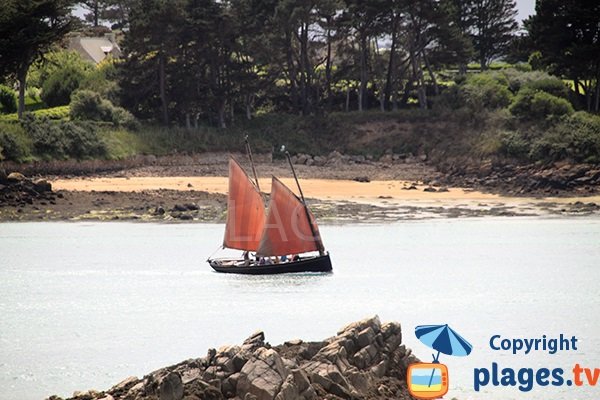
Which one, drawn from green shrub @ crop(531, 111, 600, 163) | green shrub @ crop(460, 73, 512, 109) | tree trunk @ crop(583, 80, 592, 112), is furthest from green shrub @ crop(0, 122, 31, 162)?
tree trunk @ crop(583, 80, 592, 112)

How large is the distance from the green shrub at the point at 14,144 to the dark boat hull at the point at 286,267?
95.0 feet

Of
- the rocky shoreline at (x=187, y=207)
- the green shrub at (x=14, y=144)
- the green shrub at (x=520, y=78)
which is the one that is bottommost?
the rocky shoreline at (x=187, y=207)

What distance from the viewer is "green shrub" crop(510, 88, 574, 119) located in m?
75.6

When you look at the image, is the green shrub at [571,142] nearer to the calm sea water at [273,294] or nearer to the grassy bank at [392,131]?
the grassy bank at [392,131]

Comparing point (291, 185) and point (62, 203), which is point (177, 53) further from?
point (62, 203)

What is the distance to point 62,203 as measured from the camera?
62.8 m

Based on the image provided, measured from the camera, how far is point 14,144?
72125 mm

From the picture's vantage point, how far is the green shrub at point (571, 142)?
232 feet

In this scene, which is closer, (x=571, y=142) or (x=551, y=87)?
(x=571, y=142)

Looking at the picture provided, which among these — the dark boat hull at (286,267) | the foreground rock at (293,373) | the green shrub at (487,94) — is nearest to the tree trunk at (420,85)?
the green shrub at (487,94)

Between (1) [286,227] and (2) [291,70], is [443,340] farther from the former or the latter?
(2) [291,70]

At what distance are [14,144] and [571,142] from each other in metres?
34.2

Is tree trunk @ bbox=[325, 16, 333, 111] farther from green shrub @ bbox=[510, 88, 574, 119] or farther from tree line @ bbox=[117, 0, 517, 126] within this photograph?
green shrub @ bbox=[510, 88, 574, 119]

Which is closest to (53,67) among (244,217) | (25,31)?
(25,31)
